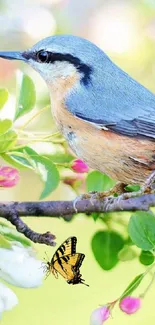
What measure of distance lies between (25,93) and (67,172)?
0.27 meters

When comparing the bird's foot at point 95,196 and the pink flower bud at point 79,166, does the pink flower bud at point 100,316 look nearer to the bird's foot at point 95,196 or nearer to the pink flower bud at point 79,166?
the bird's foot at point 95,196

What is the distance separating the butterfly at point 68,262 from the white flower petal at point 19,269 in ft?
0.20

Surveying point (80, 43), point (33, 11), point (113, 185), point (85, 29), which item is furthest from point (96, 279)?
point (80, 43)

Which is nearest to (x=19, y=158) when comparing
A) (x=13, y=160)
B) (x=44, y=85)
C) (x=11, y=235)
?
(x=13, y=160)

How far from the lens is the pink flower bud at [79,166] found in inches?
61.0

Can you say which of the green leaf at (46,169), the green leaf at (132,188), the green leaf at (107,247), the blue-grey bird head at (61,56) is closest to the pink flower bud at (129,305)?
the green leaf at (107,247)

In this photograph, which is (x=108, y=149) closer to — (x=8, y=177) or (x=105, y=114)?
(x=105, y=114)

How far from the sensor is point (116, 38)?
7.61 feet

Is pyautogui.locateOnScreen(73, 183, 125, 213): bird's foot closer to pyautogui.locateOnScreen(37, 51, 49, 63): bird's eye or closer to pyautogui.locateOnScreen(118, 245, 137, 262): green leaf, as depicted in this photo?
pyautogui.locateOnScreen(118, 245, 137, 262): green leaf

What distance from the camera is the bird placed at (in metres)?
1.63

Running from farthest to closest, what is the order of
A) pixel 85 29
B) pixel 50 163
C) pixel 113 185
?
pixel 85 29 → pixel 113 185 → pixel 50 163

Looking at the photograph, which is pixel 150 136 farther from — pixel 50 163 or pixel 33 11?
pixel 33 11

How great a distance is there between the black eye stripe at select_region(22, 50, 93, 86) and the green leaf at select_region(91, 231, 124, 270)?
33 centimetres

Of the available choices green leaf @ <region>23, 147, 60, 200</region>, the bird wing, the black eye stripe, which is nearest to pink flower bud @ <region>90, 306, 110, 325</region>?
green leaf @ <region>23, 147, 60, 200</region>
